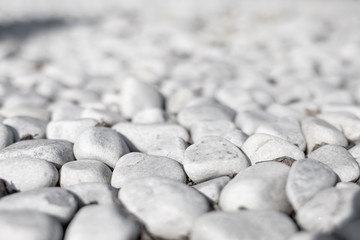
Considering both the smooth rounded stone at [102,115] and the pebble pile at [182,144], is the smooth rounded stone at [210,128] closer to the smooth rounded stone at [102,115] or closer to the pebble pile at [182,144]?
the pebble pile at [182,144]

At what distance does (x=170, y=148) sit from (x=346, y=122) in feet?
3.10

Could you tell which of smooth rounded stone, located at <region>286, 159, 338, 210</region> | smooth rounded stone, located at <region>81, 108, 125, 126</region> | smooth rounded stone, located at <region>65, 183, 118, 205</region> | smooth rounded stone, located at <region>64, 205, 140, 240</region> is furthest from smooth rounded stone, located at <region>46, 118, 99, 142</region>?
smooth rounded stone, located at <region>286, 159, 338, 210</region>

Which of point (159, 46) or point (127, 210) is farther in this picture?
point (159, 46)

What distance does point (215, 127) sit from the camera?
208 cm

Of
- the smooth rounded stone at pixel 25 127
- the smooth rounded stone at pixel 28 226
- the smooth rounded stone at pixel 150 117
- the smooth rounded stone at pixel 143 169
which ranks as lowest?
the smooth rounded stone at pixel 150 117

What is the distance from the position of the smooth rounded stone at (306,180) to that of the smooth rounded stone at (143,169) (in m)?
0.45

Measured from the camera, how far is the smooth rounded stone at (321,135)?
1.93 meters

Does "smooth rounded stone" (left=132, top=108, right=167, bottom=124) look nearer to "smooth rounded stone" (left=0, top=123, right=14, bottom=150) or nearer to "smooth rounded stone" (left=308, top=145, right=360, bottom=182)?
"smooth rounded stone" (left=0, top=123, right=14, bottom=150)

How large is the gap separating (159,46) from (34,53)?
4.18ft

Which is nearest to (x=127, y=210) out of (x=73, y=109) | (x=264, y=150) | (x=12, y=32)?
(x=264, y=150)

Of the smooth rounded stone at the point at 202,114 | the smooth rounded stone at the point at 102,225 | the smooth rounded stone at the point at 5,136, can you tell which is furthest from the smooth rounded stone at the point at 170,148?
the smooth rounded stone at the point at 5,136

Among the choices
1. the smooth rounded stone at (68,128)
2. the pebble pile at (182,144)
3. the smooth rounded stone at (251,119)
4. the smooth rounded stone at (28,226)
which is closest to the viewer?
the smooth rounded stone at (28,226)

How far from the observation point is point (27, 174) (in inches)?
61.7

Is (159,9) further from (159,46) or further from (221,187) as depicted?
(221,187)
